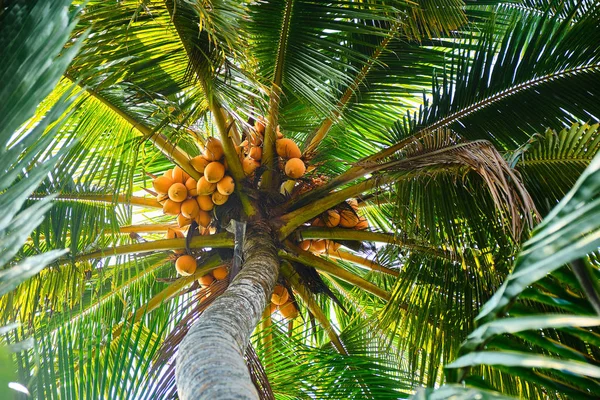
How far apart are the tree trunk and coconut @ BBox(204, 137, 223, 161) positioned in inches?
26.4

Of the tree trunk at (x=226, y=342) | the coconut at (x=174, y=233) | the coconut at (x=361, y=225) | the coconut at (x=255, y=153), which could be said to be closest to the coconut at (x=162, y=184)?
the coconut at (x=174, y=233)

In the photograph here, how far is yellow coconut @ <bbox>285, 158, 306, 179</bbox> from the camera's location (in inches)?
136

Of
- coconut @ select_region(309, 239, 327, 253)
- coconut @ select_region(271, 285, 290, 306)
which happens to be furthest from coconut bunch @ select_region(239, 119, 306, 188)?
coconut @ select_region(271, 285, 290, 306)

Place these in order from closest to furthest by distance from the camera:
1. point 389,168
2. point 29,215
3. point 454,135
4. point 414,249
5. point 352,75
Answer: point 29,215, point 389,168, point 454,135, point 414,249, point 352,75

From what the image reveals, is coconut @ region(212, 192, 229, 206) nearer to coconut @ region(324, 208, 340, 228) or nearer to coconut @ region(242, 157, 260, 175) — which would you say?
coconut @ region(242, 157, 260, 175)

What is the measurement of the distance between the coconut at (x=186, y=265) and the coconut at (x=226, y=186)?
0.48 m

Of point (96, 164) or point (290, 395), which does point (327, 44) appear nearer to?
point (96, 164)

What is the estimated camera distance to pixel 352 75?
387 centimetres

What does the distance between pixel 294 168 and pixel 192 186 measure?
612 mm

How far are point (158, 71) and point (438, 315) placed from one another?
2.00 meters

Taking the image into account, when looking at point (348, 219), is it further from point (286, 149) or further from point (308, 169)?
point (286, 149)

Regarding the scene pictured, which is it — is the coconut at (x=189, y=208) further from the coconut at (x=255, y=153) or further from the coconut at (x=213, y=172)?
the coconut at (x=255, y=153)

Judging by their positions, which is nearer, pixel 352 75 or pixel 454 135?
pixel 454 135

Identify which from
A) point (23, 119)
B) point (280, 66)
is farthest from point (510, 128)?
point (23, 119)
